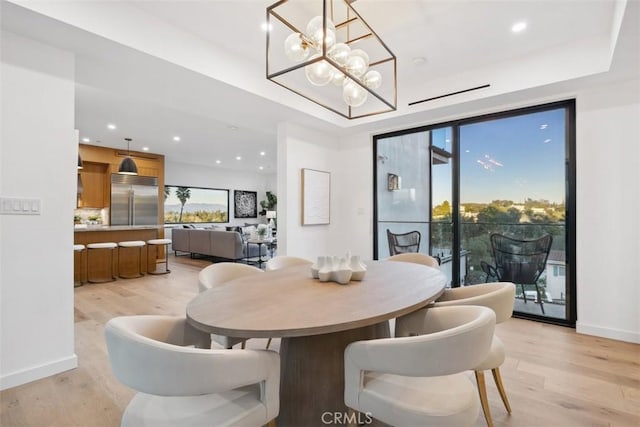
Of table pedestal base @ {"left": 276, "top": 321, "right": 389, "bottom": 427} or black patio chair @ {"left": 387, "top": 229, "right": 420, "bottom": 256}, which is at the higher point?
black patio chair @ {"left": 387, "top": 229, "right": 420, "bottom": 256}

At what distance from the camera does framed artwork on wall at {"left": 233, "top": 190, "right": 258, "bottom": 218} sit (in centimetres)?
1094

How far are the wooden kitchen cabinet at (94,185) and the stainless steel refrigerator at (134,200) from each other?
265 mm

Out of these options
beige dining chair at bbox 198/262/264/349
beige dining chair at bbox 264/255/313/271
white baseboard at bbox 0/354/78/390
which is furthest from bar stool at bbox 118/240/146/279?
beige dining chair at bbox 198/262/264/349

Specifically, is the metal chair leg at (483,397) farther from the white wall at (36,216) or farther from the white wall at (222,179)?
the white wall at (222,179)

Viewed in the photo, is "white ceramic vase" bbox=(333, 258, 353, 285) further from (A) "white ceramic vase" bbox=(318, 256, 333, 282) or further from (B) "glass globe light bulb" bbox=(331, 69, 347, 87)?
(B) "glass globe light bulb" bbox=(331, 69, 347, 87)

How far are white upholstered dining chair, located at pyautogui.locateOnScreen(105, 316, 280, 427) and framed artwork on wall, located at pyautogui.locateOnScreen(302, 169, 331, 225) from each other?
3162 millimetres

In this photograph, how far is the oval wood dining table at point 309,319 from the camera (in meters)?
1.13

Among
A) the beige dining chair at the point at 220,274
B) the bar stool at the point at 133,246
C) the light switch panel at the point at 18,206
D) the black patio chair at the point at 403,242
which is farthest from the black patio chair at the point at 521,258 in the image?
the bar stool at the point at 133,246

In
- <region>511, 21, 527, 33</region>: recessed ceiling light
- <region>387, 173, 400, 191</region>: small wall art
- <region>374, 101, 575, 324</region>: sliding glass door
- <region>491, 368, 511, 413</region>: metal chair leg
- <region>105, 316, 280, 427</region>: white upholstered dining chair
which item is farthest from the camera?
<region>387, 173, 400, 191</region>: small wall art

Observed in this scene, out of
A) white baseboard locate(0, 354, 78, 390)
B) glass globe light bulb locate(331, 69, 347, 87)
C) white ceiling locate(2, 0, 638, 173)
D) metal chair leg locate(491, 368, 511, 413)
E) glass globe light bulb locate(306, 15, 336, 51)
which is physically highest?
white ceiling locate(2, 0, 638, 173)

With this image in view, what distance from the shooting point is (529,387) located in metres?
2.04

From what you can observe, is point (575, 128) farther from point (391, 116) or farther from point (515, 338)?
point (515, 338)

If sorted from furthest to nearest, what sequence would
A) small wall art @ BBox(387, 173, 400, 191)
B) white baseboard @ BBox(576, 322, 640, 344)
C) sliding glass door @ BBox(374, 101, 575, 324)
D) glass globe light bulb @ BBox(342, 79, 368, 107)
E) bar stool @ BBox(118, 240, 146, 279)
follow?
bar stool @ BBox(118, 240, 146, 279) → small wall art @ BBox(387, 173, 400, 191) → sliding glass door @ BBox(374, 101, 575, 324) → white baseboard @ BBox(576, 322, 640, 344) → glass globe light bulb @ BBox(342, 79, 368, 107)

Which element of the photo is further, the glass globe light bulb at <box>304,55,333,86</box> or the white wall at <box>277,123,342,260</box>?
the white wall at <box>277,123,342,260</box>
